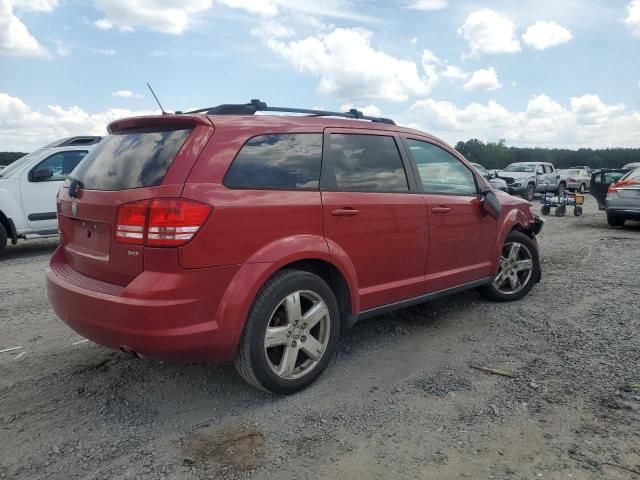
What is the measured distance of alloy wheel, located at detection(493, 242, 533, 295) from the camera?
16.7 ft

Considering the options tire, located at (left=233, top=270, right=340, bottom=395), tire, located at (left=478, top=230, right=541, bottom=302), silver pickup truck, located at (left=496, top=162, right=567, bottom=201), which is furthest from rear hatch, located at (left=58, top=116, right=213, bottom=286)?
silver pickup truck, located at (left=496, top=162, right=567, bottom=201)

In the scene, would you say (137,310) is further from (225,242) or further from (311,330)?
(311,330)

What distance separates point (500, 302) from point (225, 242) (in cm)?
340

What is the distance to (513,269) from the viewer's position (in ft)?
17.0

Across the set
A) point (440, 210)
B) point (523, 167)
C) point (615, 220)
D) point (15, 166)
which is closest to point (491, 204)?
point (440, 210)

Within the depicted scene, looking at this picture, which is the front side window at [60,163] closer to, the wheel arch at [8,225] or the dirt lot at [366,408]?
the wheel arch at [8,225]

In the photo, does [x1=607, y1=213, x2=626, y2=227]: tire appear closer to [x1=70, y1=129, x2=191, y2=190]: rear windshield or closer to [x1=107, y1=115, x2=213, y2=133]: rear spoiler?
[x1=107, y1=115, x2=213, y2=133]: rear spoiler

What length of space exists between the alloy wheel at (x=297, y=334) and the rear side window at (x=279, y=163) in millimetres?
702

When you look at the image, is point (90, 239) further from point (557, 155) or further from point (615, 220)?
point (557, 155)

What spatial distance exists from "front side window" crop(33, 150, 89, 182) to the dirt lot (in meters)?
4.79

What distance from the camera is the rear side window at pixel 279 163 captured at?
116 inches

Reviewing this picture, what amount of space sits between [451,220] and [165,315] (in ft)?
8.38

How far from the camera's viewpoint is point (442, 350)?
3.92m

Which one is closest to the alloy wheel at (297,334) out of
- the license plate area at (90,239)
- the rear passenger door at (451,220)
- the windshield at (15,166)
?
the license plate area at (90,239)
